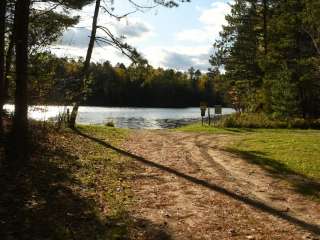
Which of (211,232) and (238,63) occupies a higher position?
(238,63)

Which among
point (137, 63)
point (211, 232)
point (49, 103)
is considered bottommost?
point (211, 232)

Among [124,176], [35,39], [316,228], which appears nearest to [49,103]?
[35,39]

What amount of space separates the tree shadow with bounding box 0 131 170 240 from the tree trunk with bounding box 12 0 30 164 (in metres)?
0.87

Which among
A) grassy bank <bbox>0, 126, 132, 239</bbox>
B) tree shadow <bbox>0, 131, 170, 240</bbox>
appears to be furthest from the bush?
tree shadow <bbox>0, 131, 170, 240</bbox>

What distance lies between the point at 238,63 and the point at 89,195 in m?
35.6

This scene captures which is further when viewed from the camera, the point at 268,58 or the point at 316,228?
the point at 268,58

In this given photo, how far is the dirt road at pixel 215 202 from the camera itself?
6996mm

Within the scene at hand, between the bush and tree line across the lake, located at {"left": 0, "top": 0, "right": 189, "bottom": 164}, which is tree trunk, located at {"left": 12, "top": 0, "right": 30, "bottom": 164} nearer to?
tree line across the lake, located at {"left": 0, "top": 0, "right": 189, "bottom": 164}

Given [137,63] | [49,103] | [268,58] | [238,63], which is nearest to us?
[49,103]

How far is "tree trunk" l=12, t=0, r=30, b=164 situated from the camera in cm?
1068

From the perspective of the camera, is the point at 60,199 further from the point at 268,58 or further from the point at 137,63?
the point at 268,58

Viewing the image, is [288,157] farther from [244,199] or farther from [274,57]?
[274,57]

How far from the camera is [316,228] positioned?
23.5 feet

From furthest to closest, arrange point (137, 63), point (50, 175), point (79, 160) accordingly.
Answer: point (137, 63), point (79, 160), point (50, 175)
